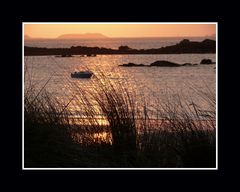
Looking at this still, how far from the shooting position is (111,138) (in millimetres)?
5262

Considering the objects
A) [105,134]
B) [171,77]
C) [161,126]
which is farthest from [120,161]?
[171,77]

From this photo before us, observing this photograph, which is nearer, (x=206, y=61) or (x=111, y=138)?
(x=111, y=138)

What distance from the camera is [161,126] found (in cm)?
566

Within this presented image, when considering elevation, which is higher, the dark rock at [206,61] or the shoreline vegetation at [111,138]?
the dark rock at [206,61]

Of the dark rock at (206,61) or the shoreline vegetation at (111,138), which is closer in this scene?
the shoreline vegetation at (111,138)

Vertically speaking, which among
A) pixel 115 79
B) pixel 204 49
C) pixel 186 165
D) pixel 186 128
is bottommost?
pixel 186 165

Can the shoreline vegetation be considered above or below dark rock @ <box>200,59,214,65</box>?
below

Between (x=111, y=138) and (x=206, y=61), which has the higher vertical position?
(x=206, y=61)

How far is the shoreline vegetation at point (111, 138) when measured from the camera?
16.0 feet

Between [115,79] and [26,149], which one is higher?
[115,79]

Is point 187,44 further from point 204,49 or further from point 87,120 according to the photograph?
point 87,120

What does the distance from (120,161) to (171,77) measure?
78.7ft

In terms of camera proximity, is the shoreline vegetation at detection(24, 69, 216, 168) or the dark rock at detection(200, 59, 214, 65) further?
the dark rock at detection(200, 59, 214, 65)

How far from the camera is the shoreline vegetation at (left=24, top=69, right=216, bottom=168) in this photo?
4.87 metres
